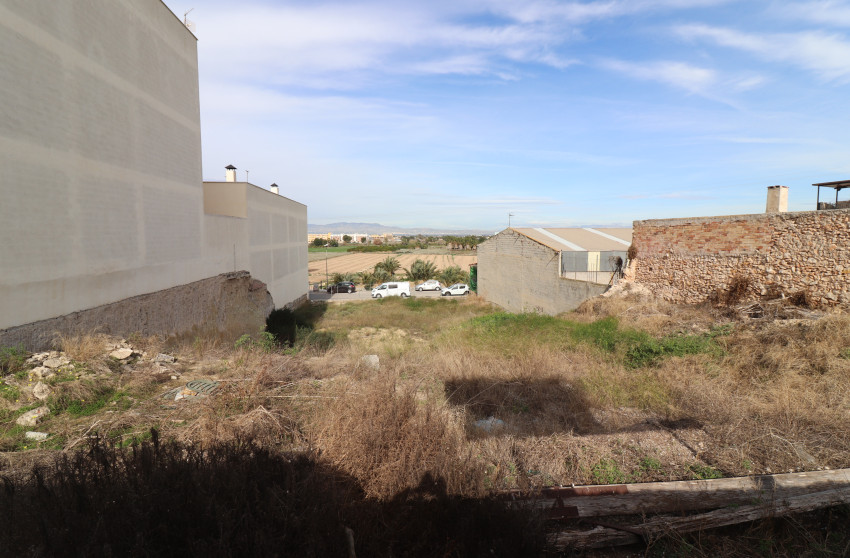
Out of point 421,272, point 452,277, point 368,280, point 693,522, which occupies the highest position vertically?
point 693,522

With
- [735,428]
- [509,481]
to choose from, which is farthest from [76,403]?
[735,428]

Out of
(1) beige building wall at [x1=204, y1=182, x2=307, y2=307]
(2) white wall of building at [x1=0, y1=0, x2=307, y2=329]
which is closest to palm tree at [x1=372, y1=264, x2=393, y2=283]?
(1) beige building wall at [x1=204, y1=182, x2=307, y2=307]

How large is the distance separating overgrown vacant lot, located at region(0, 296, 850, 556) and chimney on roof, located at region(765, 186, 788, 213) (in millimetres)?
4435

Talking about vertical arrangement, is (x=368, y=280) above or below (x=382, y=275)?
below

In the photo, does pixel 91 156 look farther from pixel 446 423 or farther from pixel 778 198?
pixel 778 198

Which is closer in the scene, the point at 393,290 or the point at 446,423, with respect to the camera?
the point at 446,423

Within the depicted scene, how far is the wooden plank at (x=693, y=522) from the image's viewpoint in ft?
10.4

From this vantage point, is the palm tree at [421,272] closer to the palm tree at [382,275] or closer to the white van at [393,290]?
the palm tree at [382,275]

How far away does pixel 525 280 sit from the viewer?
1989cm

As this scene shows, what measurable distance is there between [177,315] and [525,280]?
1421 centimetres

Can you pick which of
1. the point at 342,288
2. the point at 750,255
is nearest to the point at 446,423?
the point at 750,255

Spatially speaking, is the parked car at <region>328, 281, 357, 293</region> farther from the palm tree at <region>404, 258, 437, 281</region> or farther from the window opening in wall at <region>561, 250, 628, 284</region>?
the window opening in wall at <region>561, 250, 628, 284</region>

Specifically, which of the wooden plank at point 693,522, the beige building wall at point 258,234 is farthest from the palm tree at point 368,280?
the wooden plank at point 693,522

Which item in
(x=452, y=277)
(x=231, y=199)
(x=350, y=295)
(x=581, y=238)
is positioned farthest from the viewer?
(x=452, y=277)
